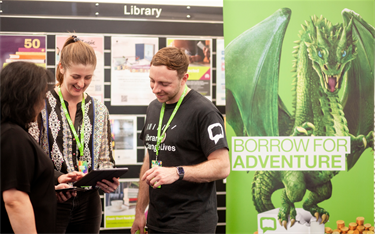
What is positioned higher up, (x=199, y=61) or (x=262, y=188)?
(x=199, y=61)

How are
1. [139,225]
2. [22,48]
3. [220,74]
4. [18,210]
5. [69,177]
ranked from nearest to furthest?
[18,210] → [69,177] → [139,225] → [22,48] → [220,74]

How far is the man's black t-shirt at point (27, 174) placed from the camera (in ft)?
4.36

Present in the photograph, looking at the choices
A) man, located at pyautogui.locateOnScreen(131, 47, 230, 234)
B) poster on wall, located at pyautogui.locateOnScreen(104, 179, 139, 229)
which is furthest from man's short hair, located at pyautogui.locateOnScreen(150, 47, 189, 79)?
poster on wall, located at pyautogui.locateOnScreen(104, 179, 139, 229)

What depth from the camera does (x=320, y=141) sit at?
350 cm

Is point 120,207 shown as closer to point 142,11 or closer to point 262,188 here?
point 262,188

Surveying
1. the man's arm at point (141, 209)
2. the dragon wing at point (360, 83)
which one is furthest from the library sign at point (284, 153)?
the man's arm at point (141, 209)

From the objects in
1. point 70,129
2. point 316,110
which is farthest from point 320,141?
point 70,129

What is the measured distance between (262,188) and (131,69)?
187 cm

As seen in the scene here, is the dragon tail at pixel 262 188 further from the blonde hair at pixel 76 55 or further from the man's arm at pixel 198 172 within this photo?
the blonde hair at pixel 76 55

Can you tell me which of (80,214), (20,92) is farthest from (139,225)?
(20,92)

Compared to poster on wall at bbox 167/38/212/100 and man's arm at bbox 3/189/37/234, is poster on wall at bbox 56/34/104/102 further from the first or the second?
man's arm at bbox 3/189/37/234

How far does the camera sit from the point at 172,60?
201cm

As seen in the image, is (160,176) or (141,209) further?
(141,209)

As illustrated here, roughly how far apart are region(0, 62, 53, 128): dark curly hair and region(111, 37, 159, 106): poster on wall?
192cm
